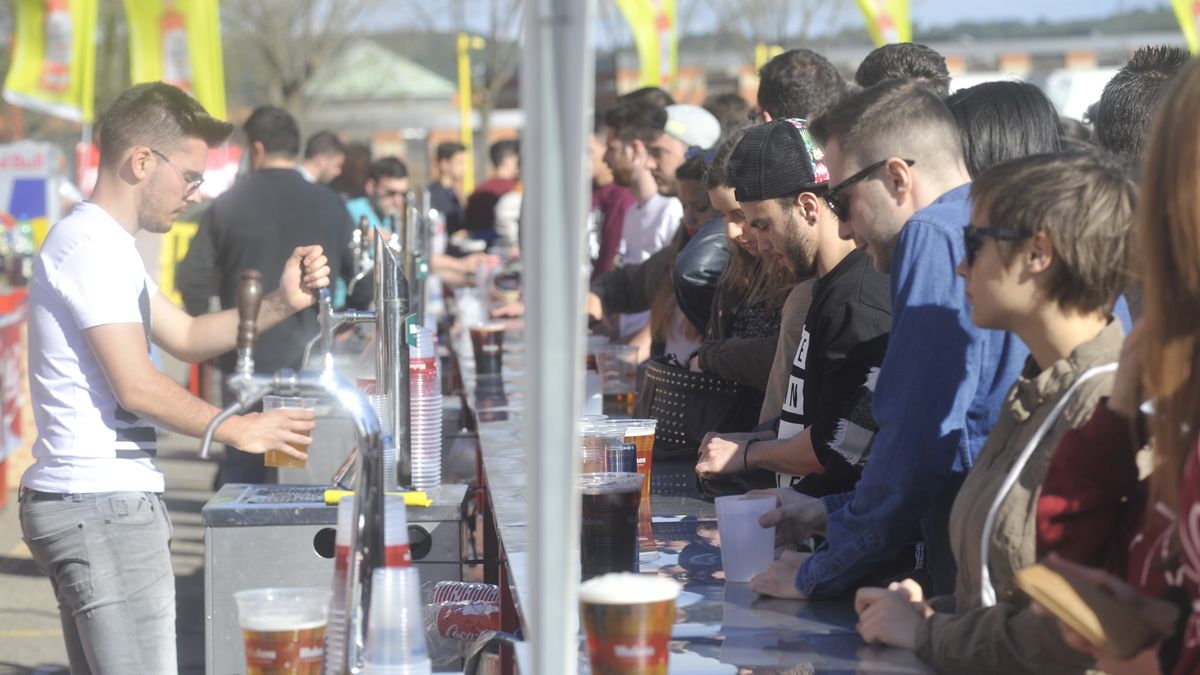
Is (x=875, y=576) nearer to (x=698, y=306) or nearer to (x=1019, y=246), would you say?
(x=1019, y=246)

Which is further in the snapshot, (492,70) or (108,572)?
(492,70)

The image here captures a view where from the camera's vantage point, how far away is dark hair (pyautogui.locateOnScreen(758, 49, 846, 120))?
18.3 ft

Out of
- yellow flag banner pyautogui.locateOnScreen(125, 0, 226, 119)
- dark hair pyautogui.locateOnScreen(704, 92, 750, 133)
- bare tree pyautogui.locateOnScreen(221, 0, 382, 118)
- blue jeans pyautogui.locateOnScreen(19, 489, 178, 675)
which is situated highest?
bare tree pyautogui.locateOnScreen(221, 0, 382, 118)

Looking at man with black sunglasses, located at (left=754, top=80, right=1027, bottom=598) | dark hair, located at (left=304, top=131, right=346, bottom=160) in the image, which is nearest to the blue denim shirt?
man with black sunglasses, located at (left=754, top=80, right=1027, bottom=598)

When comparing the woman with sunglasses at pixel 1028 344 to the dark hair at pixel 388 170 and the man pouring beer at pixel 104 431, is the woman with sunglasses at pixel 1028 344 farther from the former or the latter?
the dark hair at pixel 388 170

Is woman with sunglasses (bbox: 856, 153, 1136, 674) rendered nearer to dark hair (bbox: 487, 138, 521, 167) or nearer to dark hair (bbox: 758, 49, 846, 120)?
dark hair (bbox: 758, 49, 846, 120)

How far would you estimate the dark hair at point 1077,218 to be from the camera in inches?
91.7

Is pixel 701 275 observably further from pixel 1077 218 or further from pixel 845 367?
pixel 1077 218

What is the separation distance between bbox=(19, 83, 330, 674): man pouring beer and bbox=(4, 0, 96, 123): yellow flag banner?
42.9 ft

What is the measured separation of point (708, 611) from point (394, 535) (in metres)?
0.72

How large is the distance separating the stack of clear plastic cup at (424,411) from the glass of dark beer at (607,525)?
46.5 inches

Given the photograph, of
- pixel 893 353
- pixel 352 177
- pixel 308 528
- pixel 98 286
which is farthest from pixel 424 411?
pixel 352 177

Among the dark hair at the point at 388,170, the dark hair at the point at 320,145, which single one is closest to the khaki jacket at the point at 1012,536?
the dark hair at the point at 320,145

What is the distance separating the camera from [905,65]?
201 inches
